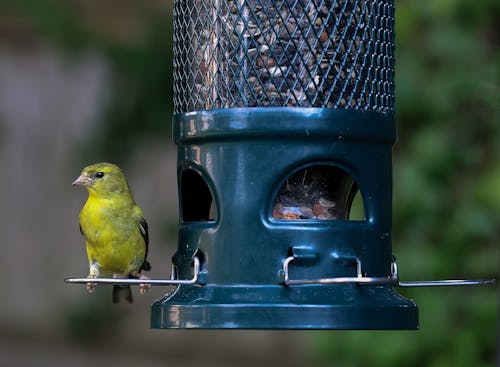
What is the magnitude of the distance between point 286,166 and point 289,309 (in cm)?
55

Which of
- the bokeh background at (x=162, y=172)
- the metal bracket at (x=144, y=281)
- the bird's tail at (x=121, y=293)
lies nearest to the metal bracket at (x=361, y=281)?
the metal bracket at (x=144, y=281)

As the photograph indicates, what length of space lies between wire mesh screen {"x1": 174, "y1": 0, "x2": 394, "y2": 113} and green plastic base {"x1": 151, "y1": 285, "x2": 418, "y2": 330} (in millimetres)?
709

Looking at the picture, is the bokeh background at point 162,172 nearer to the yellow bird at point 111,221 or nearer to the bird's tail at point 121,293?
the bird's tail at point 121,293

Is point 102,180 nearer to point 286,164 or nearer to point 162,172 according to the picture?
point 286,164

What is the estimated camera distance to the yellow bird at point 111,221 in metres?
5.05

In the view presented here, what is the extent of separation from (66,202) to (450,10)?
5397 millimetres

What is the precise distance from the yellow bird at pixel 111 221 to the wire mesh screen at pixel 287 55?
107 centimetres

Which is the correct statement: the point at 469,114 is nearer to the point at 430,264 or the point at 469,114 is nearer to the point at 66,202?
the point at 430,264

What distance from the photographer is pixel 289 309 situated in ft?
11.8

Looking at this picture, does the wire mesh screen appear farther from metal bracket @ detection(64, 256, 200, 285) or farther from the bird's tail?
the bird's tail

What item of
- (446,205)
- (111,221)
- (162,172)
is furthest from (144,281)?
(162,172)

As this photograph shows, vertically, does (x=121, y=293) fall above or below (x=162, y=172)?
below

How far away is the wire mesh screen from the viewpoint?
12.9 ft

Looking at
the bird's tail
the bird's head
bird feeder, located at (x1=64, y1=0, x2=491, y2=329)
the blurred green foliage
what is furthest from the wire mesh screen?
the blurred green foliage
